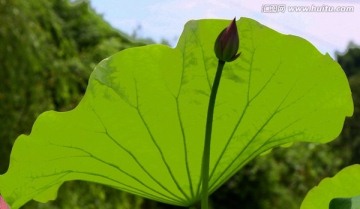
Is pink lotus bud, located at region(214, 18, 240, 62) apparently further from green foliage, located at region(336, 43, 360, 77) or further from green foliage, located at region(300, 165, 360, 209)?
green foliage, located at region(336, 43, 360, 77)

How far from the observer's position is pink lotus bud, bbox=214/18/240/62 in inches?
11.0

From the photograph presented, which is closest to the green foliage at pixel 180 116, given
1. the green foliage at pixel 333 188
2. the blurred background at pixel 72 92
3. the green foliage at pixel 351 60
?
the green foliage at pixel 333 188

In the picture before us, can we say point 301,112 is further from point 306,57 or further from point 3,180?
point 3,180

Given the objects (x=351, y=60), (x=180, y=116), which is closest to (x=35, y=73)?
(x=180, y=116)

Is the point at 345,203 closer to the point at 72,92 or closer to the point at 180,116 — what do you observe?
the point at 180,116

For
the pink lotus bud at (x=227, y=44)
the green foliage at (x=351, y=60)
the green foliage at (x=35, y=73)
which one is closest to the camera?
the pink lotus bud at (x=227, y=44)

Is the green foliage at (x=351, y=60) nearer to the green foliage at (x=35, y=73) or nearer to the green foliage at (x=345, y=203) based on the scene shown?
the green foliage at (x=35, y=73)

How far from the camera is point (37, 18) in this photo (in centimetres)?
378

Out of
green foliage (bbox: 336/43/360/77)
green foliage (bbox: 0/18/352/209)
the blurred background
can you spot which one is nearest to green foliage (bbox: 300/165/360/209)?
green foliage (bbox: 0/18/352/209)

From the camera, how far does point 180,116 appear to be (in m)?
0.34

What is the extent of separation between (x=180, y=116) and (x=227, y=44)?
69mm

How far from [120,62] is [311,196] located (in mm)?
116

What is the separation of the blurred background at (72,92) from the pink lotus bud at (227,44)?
2.86 metres

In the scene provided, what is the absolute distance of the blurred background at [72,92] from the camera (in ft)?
10.5
